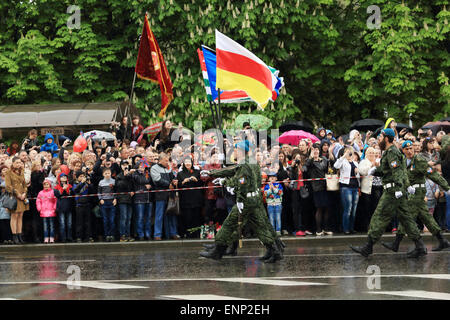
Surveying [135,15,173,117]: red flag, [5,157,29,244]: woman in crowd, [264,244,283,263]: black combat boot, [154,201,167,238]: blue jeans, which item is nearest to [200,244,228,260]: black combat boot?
[264,244,283,263]: black combat boot

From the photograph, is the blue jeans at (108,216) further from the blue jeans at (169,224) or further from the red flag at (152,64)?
the red flag at (152,64)

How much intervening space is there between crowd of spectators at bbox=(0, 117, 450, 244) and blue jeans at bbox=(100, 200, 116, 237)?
0.02 m

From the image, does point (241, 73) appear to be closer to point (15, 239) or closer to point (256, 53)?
point (15, 239)

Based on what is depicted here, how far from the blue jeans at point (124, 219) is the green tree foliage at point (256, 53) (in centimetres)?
874

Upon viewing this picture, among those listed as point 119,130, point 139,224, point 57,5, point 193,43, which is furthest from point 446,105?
point 57,5

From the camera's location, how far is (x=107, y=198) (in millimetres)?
17859

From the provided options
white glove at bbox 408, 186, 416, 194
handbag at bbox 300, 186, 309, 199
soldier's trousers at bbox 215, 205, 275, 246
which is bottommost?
soldier's trousers at bbox 215, 205, 275, 246

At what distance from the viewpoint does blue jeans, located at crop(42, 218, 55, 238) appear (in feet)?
60.1

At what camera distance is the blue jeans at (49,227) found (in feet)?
60.1

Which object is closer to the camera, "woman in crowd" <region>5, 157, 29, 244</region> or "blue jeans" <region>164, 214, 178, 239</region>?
"blue jeans" <region>164, 214, 178, 239</region>

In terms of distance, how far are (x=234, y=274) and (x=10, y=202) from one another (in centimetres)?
835

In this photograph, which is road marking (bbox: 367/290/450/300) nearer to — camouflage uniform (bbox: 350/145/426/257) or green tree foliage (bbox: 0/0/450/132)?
camouflage uniform (bbox: 350/145/426/257)

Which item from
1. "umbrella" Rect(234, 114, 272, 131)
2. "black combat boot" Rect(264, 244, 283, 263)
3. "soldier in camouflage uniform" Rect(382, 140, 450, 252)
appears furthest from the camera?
"umbrella" Rect(234, 114, 272, 131)

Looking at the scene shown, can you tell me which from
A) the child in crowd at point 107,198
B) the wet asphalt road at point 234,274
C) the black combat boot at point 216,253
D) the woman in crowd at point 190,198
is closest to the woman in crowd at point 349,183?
the wet asphalt road at point 234,274
